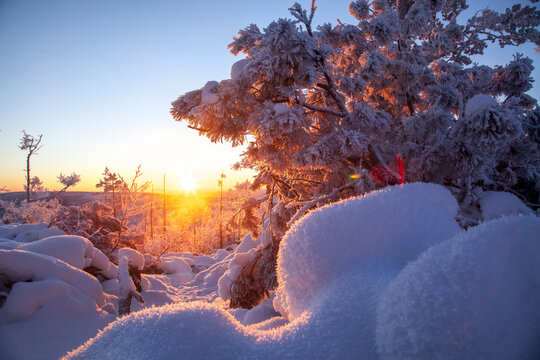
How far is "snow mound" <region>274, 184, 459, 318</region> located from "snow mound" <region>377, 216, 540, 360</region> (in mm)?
311

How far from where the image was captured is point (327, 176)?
3855mm

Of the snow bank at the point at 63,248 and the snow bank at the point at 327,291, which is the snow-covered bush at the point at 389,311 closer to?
the snow bank at the point at 327,291

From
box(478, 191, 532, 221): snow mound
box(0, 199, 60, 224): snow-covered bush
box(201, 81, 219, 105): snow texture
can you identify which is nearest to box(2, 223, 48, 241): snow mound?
box(0, 199, 60, 224): snow-covered bush

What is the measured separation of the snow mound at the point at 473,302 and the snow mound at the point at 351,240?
1.02 feet

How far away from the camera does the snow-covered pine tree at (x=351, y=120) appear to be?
2.84 metres

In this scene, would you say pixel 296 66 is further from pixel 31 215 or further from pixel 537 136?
pixel 31 215

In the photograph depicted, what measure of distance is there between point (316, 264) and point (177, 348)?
0.62 meters

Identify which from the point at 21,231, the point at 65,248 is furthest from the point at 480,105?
the point at 21,231

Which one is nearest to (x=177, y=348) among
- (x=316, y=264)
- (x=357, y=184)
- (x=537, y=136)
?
(x=316, y=264)

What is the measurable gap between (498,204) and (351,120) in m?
2.80

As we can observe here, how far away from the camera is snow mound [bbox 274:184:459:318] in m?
1.14

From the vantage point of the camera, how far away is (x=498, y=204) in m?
4.06

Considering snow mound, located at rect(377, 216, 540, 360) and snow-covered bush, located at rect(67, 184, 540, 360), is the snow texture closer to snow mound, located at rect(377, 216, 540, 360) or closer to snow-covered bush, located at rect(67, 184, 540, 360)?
snow-covered bush, located at rect(67, 184, 540, 360)

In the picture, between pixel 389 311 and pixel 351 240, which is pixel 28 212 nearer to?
pixel 351 240
